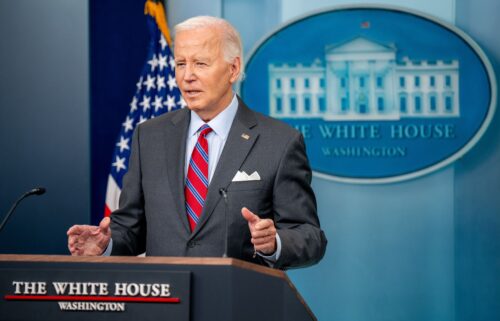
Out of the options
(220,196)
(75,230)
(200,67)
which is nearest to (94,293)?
(75,230)

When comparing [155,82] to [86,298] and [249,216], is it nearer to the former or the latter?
→ [249,216]

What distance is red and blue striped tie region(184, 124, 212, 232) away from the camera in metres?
2.31

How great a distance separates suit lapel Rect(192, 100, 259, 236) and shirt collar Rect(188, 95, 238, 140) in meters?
0.02

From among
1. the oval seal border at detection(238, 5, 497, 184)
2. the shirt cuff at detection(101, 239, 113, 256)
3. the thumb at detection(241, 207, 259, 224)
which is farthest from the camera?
the oval seal border at detection(238, 5, 497, 184)

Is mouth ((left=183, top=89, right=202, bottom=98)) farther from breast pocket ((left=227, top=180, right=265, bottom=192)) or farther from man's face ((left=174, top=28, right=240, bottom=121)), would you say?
breast pocket ((left=227, top=180, right=265, bottom=192))

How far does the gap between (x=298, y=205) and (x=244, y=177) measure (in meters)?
0.19

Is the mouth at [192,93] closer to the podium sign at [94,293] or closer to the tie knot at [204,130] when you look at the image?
the tie knot at [204,130]

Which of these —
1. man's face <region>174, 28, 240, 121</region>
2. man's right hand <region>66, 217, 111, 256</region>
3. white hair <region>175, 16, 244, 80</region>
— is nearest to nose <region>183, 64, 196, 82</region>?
man's face <region>174, 28, 240, 121</region>

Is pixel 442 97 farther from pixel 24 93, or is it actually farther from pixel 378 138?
pixel 24 93

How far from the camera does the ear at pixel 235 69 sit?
2.41 metres

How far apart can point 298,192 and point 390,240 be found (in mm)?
1967

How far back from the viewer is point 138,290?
5.16 feet

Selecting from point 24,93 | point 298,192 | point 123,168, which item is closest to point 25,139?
point 24,93

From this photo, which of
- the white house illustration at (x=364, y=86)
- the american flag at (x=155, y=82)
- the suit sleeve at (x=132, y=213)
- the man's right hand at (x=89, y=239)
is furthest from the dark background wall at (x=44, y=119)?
the man's right hand at (x=89, y=239)
